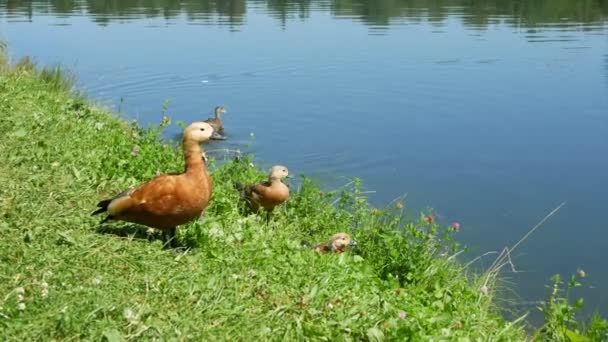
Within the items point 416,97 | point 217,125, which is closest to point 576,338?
point 217,125

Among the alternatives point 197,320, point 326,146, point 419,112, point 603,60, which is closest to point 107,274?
point 197,320

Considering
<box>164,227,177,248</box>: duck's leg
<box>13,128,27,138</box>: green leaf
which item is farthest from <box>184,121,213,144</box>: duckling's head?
<box>13,128,27,138</box>: green leaf

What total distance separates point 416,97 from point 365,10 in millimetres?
18257

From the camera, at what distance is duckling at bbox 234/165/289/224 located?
327 inches

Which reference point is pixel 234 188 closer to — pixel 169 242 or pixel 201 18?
Answer: pixel 169 242

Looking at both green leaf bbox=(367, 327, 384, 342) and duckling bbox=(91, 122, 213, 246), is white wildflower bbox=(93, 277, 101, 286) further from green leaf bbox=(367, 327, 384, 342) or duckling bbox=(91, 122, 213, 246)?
green leaf bbox=(367, 327, 384, 342)

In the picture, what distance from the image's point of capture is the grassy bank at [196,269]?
472 centimetres

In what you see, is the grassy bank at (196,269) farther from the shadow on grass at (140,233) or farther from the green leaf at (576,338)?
the green leaf at (576,338)

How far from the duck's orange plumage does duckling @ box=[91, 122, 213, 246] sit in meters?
2.19

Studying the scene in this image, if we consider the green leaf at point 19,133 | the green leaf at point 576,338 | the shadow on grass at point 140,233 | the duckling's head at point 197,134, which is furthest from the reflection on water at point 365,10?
the shadow on grass at point 140,233

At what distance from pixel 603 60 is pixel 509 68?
2.64m

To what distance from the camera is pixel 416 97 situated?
1731cm

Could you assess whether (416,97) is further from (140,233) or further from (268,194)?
(140,233)

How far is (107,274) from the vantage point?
526 cm
